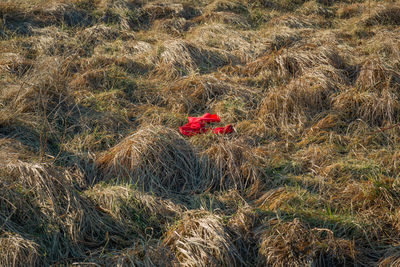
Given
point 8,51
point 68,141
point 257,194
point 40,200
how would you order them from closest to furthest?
1. point 40,200
2. point 257,194
3. point 68,141
4. point 8,51

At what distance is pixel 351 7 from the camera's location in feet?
25.6

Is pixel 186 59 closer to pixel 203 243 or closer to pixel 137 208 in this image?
pixel 137 208

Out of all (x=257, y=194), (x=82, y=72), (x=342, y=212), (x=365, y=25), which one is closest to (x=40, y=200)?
(x=257, y=194)

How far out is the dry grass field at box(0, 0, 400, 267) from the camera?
2840mm

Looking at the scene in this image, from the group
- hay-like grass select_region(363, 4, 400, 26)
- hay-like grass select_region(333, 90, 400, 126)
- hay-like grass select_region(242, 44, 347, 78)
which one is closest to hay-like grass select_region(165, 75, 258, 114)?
hay-like grass select_region(242, 44, 347, 78)

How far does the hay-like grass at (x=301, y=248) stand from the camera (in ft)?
8.84

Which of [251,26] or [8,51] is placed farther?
[251,26]

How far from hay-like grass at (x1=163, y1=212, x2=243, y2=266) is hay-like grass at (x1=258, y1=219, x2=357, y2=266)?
203mm

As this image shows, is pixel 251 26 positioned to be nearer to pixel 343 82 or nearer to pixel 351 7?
pixel 351 7

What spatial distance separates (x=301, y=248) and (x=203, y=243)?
60 centimetres

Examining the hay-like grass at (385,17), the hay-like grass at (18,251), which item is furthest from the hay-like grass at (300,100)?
the hay-like grass at (18,251)

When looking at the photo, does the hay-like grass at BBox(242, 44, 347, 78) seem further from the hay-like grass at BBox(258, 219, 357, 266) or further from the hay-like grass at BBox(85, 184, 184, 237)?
the hay-like grass at BBox(258, 219, 357, 266)

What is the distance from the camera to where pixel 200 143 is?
4102mm

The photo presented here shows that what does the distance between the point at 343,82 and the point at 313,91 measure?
0.50 metres
